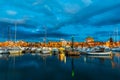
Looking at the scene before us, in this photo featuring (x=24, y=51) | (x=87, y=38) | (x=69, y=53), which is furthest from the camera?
(x=87, y=38)

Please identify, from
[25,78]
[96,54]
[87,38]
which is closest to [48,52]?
[96,54]

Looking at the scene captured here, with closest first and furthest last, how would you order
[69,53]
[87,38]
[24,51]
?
[69,53] → [24,51] → [87,38]

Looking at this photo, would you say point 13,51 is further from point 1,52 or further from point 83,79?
point 83,79

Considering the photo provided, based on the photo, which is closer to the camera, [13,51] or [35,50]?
[13,51]

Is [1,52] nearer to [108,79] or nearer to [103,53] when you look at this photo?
[103,53]

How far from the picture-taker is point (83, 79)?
105 ft

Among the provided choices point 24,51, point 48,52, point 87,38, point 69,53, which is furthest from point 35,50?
point 87,38

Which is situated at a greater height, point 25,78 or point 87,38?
point 87,38

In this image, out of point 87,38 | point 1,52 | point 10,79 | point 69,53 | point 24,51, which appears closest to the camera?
point 10,79

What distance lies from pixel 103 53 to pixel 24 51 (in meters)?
40.1

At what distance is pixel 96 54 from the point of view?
262 feet

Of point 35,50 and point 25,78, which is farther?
point 35,50

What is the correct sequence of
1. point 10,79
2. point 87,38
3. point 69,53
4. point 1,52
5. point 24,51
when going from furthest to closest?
point 87,38, point 24,51, point 1,52, point 69,53, point 10,79

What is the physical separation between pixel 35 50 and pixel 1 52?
19.8 m
